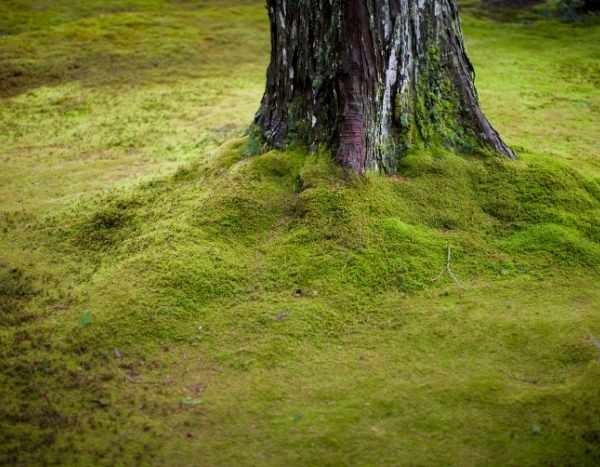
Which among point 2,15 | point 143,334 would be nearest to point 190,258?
point 143,334

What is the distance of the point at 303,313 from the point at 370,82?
2616 mm

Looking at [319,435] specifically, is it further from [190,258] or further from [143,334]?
[190,258]

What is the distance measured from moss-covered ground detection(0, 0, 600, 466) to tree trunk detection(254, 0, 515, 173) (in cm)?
32

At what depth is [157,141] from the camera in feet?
36.2

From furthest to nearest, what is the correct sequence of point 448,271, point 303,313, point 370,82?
1. point 370,82
2. point 448,271
3. point 303,313

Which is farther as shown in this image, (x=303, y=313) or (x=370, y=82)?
(x=370, y=82)

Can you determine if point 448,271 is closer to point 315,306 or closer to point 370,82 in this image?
point 315,306

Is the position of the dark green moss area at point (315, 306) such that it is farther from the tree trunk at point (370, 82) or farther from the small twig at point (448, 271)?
the tree trunk at point (370, 82)

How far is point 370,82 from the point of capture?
616 cm

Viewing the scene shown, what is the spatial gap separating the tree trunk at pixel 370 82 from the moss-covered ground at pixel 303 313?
32cm

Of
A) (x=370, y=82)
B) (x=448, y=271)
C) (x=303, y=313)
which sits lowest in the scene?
(x=303, y=313)

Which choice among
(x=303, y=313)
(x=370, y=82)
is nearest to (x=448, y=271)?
(x=303, y=313)

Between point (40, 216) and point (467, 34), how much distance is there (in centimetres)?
1720

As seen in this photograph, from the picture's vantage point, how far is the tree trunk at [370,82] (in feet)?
20.0
